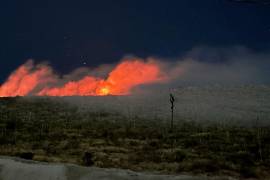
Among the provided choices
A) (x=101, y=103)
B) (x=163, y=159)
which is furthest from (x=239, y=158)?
(x=101, y=103)

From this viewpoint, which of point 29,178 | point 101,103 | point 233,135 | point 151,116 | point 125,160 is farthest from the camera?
point 101,103

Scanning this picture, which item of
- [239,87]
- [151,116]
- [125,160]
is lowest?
[125,160]

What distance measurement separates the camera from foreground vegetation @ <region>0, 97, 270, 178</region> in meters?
34.4

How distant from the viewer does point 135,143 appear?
4756cm

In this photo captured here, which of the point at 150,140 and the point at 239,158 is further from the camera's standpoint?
the point at 150,140

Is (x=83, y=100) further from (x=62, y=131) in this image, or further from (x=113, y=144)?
(x=113, y=144)

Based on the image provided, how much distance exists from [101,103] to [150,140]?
44702mm

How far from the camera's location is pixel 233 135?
5300 centimetres

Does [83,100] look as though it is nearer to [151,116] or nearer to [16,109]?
[16,109]

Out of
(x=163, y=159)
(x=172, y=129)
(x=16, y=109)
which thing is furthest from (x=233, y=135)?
(x=16, y=109)

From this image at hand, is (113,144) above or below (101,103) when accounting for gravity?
below

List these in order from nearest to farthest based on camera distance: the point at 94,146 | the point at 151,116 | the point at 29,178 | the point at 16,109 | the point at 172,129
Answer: the point at 29,178 → the point at 94,146 → the point at 172,129 → the point at 151,116 → the point at 16,109

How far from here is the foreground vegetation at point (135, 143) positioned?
34.4 meters

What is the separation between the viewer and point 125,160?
121 feet
